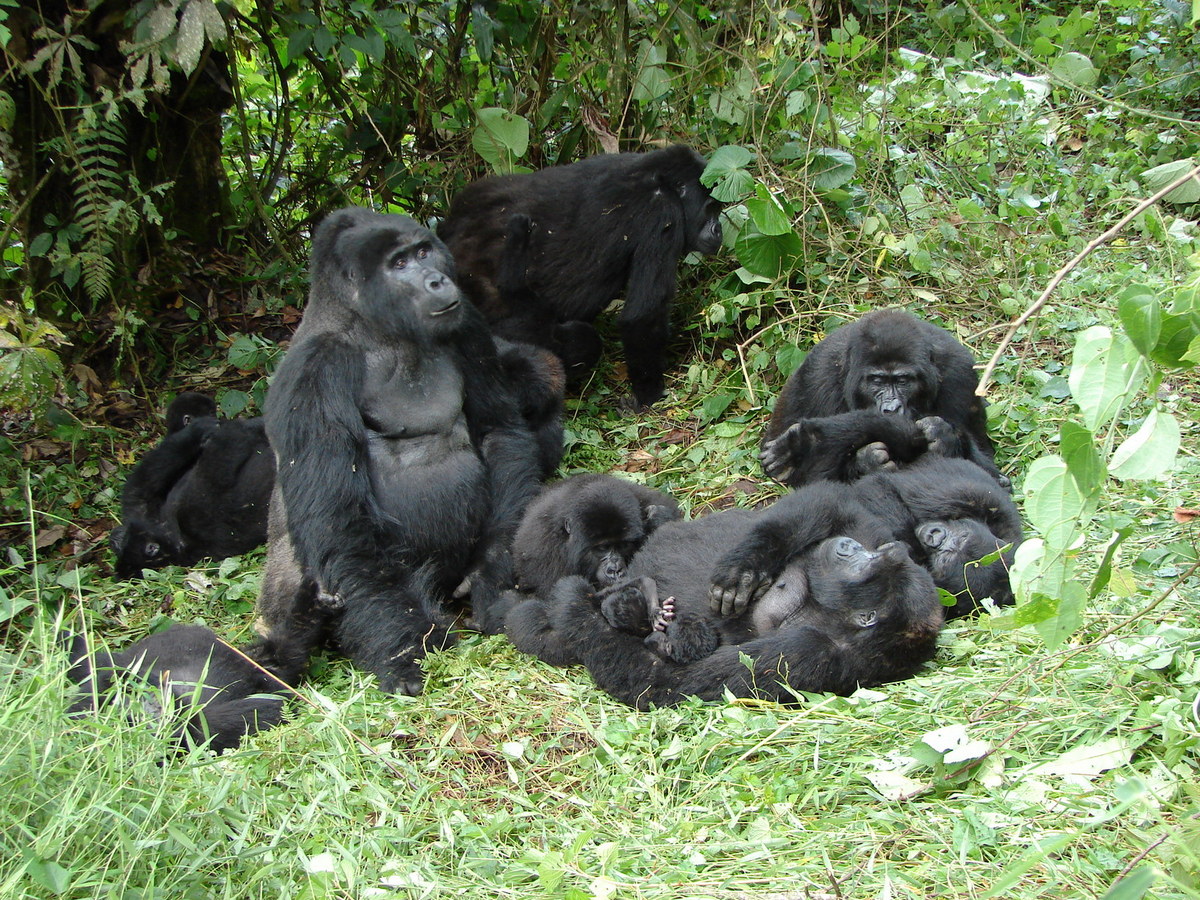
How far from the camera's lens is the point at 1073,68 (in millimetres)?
6789

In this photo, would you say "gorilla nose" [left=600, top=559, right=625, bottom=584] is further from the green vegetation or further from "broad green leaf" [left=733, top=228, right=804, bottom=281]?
"broad green leaf" [left=733, top=228, right=804, bottom=281]

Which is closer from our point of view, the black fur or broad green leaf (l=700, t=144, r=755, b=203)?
the black fur

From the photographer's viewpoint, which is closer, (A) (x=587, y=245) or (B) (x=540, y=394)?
(B) (x=540, y=394)

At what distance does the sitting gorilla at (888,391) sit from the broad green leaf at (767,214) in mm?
854

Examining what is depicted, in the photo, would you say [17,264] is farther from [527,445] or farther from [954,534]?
[954,534]

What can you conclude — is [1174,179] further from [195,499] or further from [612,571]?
[195,499]

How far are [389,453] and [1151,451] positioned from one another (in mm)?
3424

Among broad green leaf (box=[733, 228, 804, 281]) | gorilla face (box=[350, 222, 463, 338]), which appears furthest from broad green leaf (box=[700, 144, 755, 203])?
gorilla face (box=[350, 222, 463, 338])

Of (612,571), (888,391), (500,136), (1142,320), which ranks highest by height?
(500,136)

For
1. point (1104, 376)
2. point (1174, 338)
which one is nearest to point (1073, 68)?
point (1174, 338)

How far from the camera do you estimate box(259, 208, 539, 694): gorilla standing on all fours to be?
432 centimetres

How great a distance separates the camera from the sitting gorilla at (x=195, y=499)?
17.8 ft

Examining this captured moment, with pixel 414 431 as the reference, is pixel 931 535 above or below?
below

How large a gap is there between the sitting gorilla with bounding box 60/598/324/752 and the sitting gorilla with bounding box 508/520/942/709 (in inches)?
35.6
